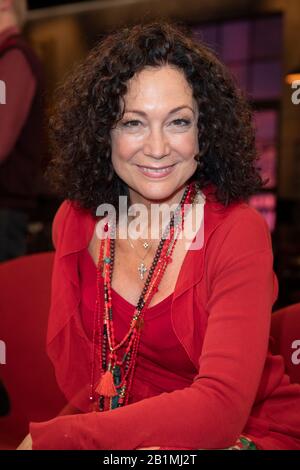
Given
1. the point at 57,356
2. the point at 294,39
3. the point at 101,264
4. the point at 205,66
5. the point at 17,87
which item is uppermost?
the point at 294,39

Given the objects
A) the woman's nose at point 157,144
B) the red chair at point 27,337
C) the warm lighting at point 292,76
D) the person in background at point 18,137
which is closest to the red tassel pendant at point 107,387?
the red chair at point 27,337

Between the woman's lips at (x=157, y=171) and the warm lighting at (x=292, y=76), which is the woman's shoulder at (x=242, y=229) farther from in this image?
the warm lighting at (x=292, y=76)

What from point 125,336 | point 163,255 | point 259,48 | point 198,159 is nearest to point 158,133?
point 198,159

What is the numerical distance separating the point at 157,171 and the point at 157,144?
0.06 meters

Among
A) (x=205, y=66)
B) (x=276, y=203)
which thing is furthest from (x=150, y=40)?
(x=276, y=203)

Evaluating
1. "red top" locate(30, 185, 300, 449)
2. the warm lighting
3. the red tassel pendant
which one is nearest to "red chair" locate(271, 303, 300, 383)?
"red top" locate(30, 185, 300, 449)

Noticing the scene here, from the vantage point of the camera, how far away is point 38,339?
145cm

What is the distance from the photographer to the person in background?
1.74 meters

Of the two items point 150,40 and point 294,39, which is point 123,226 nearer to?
point 150,40

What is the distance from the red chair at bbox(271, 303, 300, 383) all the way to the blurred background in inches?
35.5

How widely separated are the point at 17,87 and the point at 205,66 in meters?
0.79

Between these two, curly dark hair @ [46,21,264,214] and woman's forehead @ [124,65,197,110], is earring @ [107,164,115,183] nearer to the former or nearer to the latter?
curly dark hair @ [46,21,264,214]

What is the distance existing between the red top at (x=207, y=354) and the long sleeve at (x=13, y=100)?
543 mm
